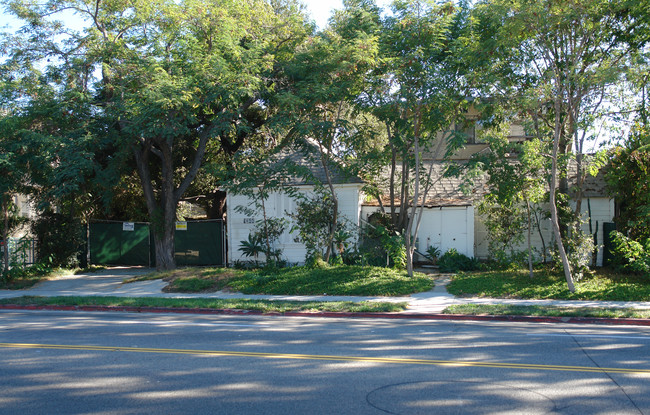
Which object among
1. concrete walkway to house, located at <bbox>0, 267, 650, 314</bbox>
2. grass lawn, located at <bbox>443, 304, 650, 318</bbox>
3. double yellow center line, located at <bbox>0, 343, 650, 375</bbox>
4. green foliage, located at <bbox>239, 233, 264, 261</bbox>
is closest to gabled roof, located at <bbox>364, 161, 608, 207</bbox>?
concrete walkway to house, located at <bbox>0, 267, 650, 314</bbox>

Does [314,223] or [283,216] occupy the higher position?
[283,216]

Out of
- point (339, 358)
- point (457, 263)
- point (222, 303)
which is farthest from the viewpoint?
point (457, 263)

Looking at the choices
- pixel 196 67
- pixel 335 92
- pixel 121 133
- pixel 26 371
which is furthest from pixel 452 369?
pixel 121 133

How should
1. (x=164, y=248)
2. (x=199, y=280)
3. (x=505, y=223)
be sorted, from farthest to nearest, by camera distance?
(x=164, y=248)
(x=505, y=223)
(x=199, y=280)

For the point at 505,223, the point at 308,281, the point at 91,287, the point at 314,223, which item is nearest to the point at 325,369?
the point at 308,281

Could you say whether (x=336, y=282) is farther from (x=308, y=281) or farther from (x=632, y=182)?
(x=632, y=182)

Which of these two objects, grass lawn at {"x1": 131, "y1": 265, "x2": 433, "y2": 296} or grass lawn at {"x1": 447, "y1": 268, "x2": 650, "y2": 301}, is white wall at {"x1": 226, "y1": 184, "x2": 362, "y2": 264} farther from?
grass lawn at {"x1": 447, "y1": 268, "x2": 650, "y2": 301}

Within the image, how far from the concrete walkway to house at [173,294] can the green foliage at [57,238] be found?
1.07m

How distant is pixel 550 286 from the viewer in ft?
47.2

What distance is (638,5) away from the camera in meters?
13.3

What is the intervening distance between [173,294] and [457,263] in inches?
380

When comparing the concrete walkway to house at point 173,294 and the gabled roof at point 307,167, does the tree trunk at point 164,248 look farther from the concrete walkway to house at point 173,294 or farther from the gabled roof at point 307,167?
the gabled roof at point 307,167

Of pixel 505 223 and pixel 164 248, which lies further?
pixel 164 248

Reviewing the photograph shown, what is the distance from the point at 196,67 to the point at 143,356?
10.6 m
